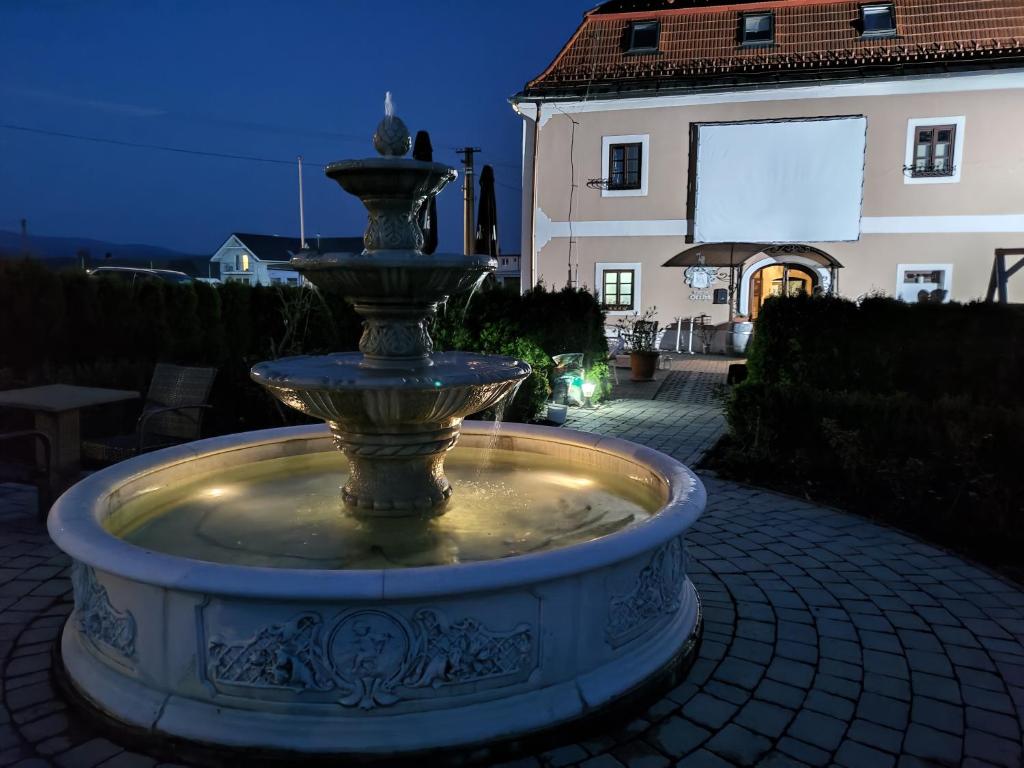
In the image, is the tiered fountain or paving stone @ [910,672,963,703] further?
paving stone @ [910,672,963,703]

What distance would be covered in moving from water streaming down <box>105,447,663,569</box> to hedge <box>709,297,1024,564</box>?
2.66 m

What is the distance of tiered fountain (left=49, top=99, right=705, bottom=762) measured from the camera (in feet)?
8.63

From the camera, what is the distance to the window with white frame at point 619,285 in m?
21.1

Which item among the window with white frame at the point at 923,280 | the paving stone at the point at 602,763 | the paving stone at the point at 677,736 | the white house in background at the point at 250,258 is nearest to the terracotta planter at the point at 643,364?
the window with white frame at the point at 923,280

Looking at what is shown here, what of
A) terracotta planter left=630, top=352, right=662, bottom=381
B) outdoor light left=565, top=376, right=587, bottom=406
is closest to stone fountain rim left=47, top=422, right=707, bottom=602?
outdoor light left=565, top=376, right=587, bottom=406

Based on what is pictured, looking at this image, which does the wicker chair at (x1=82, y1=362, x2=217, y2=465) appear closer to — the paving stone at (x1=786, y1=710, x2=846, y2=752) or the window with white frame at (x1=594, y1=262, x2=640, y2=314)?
the paving stone at (x1=786, y1=710, x2=846, y2=752)

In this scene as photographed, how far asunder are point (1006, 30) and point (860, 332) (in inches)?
666

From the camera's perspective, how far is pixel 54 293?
8875 mm

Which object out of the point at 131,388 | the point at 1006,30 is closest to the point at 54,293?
the point at 131,388

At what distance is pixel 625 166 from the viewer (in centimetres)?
2088

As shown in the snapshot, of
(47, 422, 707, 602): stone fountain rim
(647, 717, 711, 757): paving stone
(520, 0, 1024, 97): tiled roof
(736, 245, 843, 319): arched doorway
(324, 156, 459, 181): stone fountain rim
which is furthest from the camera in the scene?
(736, 245, 843, 319): arched doorway

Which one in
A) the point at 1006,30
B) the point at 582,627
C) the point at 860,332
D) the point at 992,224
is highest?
the point at 1006,30

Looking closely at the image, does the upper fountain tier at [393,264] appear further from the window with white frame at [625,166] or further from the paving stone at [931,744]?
the window with white frame at [625,166]

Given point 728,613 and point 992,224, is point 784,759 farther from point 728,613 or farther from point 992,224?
point 992,224
